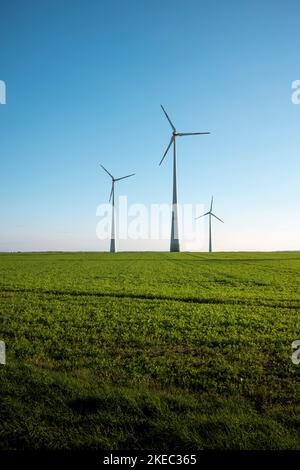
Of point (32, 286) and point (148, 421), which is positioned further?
point (32, 286)

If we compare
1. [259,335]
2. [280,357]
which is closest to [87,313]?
[259,335]

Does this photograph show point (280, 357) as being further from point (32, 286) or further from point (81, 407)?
point (32, 286)

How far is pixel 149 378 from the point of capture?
28.5ft

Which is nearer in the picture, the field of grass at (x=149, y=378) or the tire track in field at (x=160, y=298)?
the field of grass at (x=149, y=378)

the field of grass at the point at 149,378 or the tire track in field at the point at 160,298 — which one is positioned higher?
the tire track in field at the point at 160,298

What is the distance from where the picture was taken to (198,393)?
775 cm

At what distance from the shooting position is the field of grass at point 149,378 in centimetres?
595

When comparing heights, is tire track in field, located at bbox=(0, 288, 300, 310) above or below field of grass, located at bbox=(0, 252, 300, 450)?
above

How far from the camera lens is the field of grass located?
5.95 metres

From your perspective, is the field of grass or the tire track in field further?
the tire track in field
